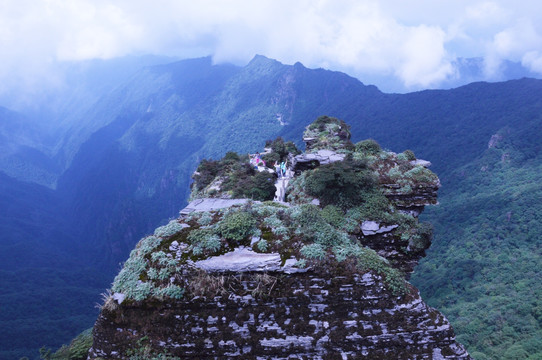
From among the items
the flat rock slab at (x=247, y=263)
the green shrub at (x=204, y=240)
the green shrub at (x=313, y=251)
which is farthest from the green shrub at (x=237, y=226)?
the green shrub at (x=313, y=251)

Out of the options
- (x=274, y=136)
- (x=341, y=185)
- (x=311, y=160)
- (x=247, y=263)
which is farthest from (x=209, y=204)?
(x=274, y=136)

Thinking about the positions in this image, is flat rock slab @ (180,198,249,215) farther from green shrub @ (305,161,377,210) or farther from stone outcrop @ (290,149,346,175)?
stone outcrop @ (290,149,346,175)

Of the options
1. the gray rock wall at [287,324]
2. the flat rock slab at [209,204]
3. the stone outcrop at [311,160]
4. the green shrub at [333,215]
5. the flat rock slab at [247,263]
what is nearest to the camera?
the gray rock wall at [287,324]

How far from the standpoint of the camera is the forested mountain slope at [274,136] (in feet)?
155

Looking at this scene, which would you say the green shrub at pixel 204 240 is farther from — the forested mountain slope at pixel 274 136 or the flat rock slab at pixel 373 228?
the forested mountain slope at pixel 274 136

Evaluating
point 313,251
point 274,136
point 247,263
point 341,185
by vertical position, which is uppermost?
point 274,136

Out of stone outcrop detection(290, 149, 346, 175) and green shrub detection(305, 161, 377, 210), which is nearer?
green shrub detection(305, 161, 377, 210)

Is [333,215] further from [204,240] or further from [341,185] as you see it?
[204,240]

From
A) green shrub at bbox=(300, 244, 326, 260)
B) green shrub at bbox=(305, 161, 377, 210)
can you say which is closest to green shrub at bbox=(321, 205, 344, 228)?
green shrub at bbox=(305, 161, 377, 210)

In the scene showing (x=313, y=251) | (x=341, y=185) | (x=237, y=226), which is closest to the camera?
(x=313, y=251)

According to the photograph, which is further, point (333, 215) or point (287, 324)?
point (333, 215)

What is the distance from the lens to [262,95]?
131 metres

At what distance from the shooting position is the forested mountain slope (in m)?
47.2

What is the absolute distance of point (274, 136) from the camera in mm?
110438
